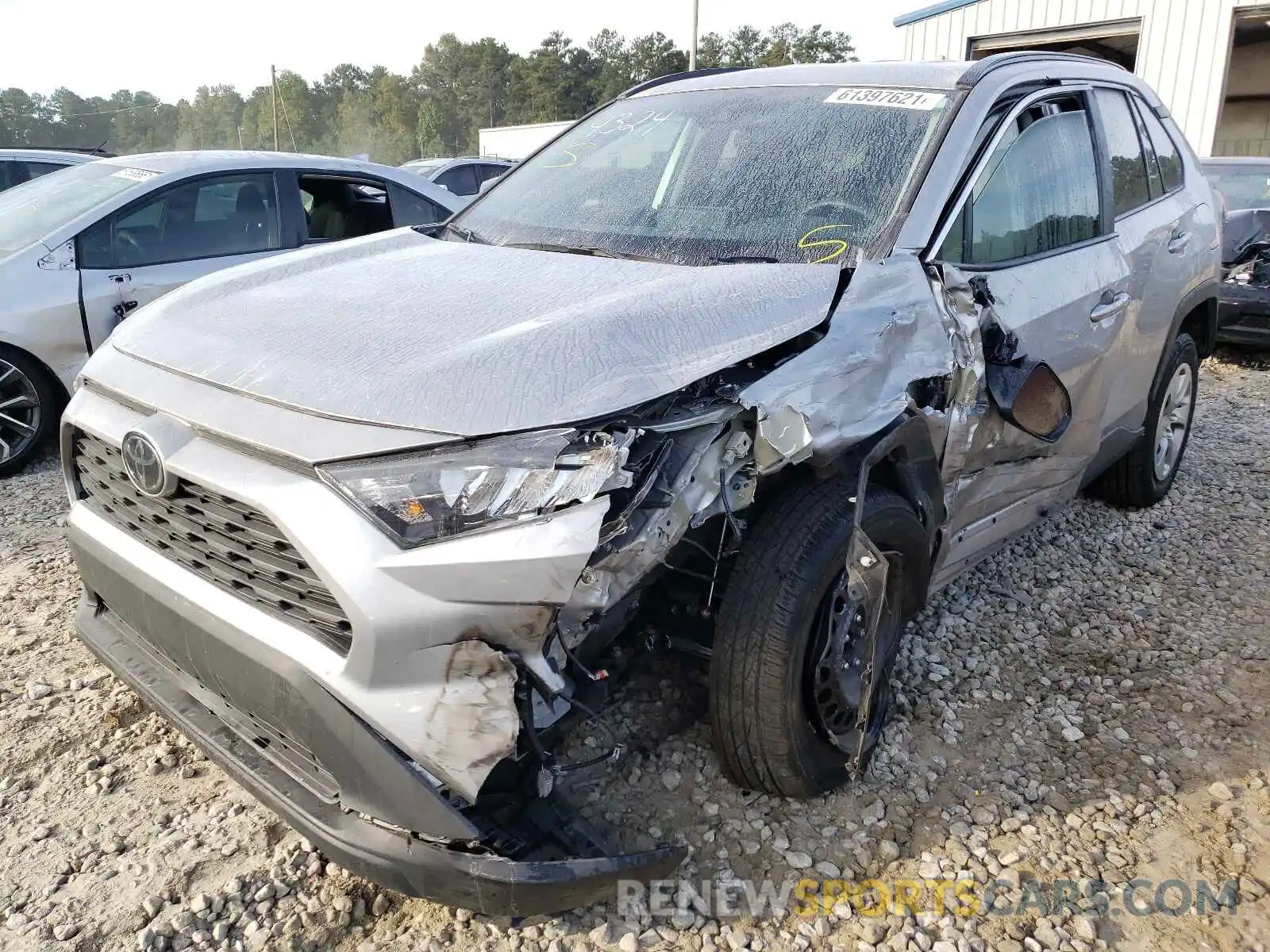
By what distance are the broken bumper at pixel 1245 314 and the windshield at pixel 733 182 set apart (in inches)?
236

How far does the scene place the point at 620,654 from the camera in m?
2.24

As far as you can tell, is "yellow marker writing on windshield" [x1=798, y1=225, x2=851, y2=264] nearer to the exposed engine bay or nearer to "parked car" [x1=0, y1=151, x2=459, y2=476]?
"parked car" [x1=0, y1=151, x2=459, y2=476]

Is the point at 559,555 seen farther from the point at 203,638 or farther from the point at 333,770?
the point at 203,638

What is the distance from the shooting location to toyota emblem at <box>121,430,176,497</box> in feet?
6.59

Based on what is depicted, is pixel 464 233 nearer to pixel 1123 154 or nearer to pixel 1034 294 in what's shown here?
pixel 1034 294

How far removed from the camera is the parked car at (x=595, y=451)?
1754mm

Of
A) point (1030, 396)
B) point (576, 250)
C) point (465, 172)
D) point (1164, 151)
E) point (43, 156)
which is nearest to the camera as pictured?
point (1030, 396)

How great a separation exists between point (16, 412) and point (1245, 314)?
841 cm

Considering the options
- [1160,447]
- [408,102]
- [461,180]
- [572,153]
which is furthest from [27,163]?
[408,102]

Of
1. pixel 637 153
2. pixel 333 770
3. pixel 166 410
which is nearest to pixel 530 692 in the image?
pixel 333 770

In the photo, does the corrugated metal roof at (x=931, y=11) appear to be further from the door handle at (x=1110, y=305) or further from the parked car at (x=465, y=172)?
the door handle at (x=1110, y=305)

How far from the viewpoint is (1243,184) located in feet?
28.1

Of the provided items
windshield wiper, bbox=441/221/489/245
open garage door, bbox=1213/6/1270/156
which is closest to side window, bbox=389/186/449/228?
windshield wiper, bbox=441/221/489/245

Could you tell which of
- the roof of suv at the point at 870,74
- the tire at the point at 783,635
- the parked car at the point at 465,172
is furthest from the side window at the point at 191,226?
the parked car at the point at 465,172
